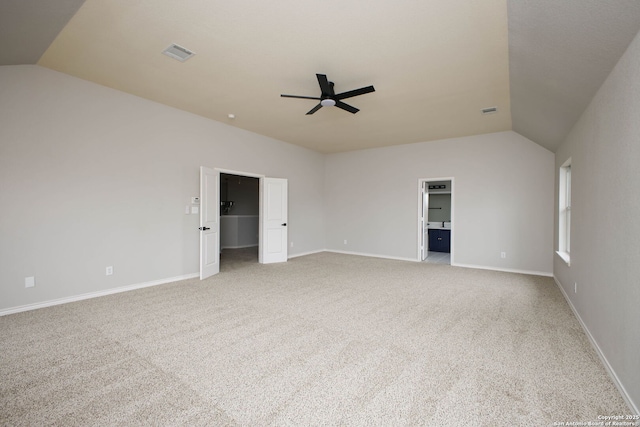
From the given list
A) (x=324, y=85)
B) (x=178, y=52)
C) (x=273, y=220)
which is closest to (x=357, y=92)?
(x=324, y=85)

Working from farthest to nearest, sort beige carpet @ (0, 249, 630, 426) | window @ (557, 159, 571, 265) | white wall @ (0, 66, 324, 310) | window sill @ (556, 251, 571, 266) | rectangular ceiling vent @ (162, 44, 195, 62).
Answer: window @ (557, 159, 571, 265)
window sill @ (556, 251, 571, 266)
white wall @ (0, 66, 324, 310)
rectangular ceiling vent @ (162, 44, 195, 62)
beige carpet @ (0, 249, 630, 426)

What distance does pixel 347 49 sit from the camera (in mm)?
2863

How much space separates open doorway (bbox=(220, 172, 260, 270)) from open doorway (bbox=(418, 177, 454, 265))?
4.62 meters

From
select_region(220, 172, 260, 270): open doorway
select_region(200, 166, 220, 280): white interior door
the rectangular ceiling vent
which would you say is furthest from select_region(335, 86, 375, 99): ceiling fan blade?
select_region(220, 172, 260, 270): open doorway

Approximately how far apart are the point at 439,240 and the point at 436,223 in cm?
71

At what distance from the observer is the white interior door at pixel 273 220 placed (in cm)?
639

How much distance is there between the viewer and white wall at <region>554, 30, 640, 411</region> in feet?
5.73

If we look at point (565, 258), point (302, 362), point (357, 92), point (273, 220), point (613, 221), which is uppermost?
point (357, 92)

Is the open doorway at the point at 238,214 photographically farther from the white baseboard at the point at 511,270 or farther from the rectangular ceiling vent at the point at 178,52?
the rectangular ceiling vent at the point at 178,52

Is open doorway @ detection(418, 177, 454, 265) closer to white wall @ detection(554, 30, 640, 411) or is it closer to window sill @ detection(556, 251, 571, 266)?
window sill @ detection(556, 251, 571, 266)

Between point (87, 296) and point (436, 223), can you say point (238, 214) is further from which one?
point (436, 223)

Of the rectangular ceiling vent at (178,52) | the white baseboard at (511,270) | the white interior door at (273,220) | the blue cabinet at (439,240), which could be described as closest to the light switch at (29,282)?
the rectangular ceiling vent at (178,52)

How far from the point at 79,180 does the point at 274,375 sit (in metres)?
3.64

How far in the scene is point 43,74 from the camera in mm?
3420
